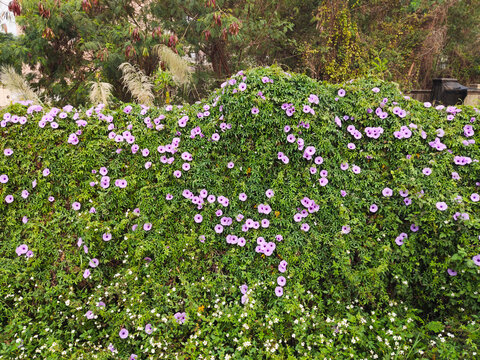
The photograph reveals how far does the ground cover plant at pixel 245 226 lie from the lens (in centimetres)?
198

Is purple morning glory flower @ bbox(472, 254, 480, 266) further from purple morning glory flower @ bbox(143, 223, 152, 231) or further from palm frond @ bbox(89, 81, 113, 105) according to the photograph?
palm frond @ bbox(89, 81, 113, 105)

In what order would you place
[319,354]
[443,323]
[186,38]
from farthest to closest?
1. [186,38]
2. [443,323]
3. [319,354]

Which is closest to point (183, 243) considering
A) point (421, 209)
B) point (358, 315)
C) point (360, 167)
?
point (358, 315)

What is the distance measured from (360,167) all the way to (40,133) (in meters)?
2.74

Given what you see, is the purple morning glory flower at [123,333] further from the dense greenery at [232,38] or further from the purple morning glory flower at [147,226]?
the dense greenery at [232,38]

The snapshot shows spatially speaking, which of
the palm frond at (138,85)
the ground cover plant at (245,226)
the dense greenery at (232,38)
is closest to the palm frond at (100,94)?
the palm frond at (138,85)

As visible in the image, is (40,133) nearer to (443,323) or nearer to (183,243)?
(183,243)

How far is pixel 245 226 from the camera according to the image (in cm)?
235

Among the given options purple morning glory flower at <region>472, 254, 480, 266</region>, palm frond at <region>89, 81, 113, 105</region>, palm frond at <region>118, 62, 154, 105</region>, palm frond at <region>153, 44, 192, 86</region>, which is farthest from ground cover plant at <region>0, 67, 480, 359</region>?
palm frond at <region>153, 44, 192, 86</region>

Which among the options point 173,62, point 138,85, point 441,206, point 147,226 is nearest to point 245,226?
point 147,226

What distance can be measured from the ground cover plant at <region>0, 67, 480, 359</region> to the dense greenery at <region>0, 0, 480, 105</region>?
2.08 metres

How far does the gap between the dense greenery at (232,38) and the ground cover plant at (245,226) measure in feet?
6.81

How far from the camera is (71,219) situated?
2410 mm

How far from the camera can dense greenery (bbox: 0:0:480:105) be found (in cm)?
536
